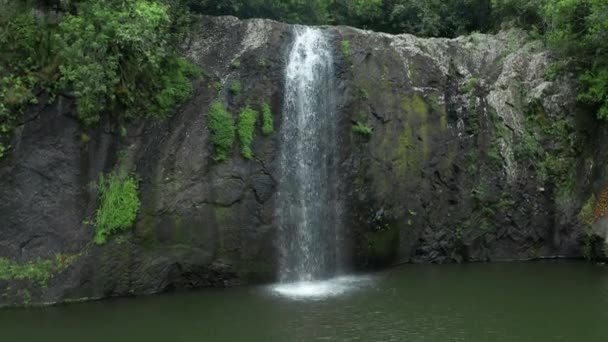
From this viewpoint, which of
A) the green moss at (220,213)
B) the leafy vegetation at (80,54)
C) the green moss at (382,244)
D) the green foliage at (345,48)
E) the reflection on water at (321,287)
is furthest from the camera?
the green foliage at (345,48)

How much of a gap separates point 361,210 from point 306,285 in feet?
7.86

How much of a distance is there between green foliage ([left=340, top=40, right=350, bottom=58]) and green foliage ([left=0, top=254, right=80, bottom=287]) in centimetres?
776

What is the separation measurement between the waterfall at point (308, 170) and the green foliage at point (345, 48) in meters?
0.38

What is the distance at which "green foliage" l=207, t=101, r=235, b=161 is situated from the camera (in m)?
13.1

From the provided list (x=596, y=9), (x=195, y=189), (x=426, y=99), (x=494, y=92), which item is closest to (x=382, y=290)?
(x=195, y=189)

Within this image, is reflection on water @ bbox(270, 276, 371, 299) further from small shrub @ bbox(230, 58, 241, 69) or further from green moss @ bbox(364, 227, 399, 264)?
small shrub @ bbox(230, 58, 241, 69)

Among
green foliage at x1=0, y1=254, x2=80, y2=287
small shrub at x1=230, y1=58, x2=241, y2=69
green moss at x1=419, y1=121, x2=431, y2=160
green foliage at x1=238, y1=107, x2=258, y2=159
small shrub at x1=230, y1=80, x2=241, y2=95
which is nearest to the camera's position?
green foliage at x1=0, y1=254, x2=80, y2=287

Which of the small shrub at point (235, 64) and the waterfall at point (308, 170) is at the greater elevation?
the small shrub at point (235, 64)

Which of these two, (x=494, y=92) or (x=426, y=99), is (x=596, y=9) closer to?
(x=494, y=92)

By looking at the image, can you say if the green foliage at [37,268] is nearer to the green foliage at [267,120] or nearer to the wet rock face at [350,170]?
the wet rock face at [350,170]

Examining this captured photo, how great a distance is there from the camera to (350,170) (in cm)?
1418

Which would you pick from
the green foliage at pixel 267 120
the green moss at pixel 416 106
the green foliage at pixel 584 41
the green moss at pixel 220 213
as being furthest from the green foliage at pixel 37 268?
the green foliage at pixel 584 41

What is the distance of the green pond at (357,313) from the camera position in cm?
976

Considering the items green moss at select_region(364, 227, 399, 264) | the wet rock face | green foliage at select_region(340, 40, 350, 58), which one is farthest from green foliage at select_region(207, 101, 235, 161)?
green moss at select_region(364, 227, 399, 264)
